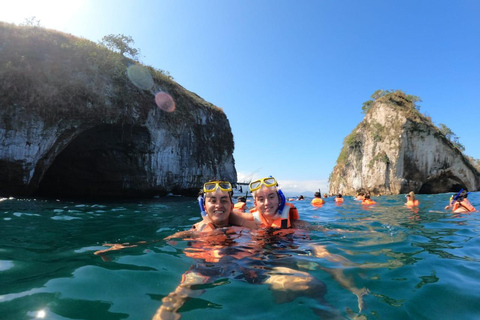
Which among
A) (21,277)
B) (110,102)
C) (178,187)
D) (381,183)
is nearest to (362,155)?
(381,183)

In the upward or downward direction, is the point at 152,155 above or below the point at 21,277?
above

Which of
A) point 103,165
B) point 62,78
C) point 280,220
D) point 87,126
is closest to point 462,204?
point 280,220

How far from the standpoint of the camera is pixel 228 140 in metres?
31.7

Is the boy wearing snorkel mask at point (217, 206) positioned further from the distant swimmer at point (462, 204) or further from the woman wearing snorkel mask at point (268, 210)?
the distant swimmer at point (462, 204)

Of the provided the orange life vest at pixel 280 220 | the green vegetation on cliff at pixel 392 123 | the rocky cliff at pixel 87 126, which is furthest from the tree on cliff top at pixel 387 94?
the orange life vest at pixel 280 220

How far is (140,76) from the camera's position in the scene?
2092cm

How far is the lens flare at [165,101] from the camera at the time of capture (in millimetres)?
21828

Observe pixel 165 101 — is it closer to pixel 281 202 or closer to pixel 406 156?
pixel 281 202

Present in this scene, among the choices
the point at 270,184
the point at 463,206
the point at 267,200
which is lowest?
the point at 463,206

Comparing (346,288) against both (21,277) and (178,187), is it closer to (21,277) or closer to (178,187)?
(21,277)

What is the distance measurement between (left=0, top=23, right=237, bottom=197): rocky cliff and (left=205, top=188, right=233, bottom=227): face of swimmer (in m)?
14.8

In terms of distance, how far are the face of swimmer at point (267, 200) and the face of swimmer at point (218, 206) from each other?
75 centimetres

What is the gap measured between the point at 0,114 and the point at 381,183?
41.9 m

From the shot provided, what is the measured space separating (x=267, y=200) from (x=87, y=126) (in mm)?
16202
